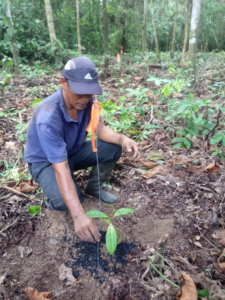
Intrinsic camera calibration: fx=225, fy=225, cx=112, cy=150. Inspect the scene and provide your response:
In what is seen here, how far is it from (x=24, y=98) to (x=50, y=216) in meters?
3.38

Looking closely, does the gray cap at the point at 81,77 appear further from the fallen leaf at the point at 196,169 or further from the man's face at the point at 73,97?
the fallen leaf at the point at 196,169

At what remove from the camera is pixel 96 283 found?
178 cm

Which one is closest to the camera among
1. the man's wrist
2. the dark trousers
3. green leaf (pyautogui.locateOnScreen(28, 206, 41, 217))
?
the man's wrist

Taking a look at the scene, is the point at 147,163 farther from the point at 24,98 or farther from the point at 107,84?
the point at 107,84

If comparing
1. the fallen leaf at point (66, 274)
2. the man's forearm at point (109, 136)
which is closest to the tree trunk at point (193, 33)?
the man's forearm at point (109, 136)

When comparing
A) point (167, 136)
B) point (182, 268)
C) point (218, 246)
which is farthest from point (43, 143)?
point (167, 136)

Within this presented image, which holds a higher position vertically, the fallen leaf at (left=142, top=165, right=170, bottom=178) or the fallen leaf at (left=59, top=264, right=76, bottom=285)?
the fallen leaf at (left=142, top=165, right=170, bottom=178)

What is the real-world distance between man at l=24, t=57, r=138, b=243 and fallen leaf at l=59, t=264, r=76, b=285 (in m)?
0.48

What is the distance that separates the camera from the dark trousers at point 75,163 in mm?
2072

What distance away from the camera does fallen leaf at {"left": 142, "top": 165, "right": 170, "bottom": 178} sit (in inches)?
105

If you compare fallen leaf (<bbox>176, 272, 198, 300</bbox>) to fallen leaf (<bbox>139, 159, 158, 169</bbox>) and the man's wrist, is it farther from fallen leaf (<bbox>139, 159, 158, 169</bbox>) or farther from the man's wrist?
fallen leaf (<bbox>139, 159, 158, 169</bbox>)

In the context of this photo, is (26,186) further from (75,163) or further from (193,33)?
(193,33)

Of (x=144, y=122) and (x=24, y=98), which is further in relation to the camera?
(x=24, y=98)

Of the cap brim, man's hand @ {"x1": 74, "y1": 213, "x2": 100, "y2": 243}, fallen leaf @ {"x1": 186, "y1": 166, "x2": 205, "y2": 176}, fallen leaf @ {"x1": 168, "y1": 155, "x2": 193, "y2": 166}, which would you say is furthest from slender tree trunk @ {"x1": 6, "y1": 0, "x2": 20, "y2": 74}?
man's hand @ {"x1": 74, "y1": 213, "x2": 100, "y2": 243}
